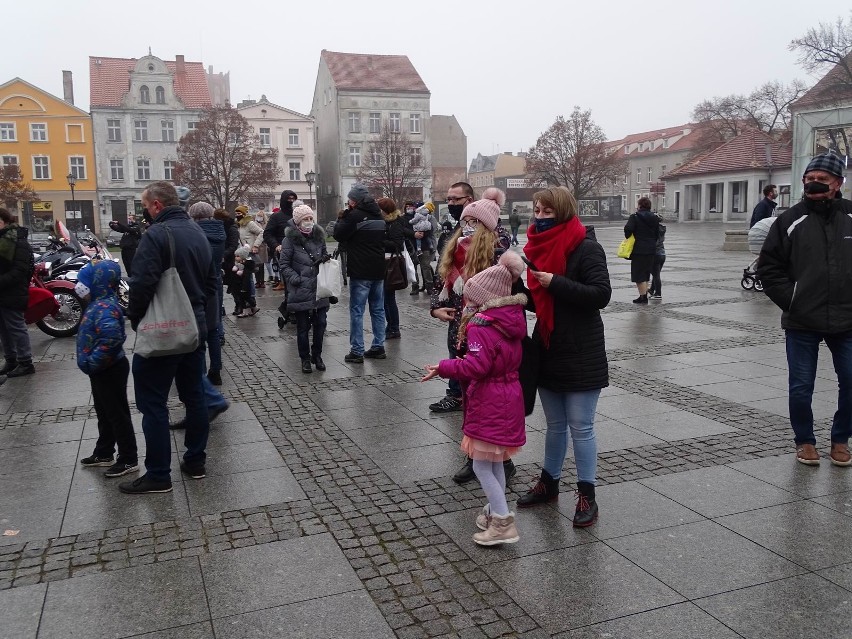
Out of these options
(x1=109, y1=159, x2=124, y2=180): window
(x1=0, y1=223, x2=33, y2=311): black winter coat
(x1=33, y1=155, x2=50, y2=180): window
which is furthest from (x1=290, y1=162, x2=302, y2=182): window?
(x1=0, y1=223, x2=33, y2=311): black winter coat

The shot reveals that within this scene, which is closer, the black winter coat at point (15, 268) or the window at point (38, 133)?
the black winter coat at point (15, 268)

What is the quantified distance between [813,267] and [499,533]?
2792 mm

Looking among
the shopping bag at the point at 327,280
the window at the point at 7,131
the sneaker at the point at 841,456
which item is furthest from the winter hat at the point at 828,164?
the window at the point at 7,131

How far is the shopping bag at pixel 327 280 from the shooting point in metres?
8.72

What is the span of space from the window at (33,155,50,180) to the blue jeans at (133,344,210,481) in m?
64.9

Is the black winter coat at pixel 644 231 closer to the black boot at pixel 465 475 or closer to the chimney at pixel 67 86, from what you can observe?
the black boot at pixel 465 475

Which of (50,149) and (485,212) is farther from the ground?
(50,149)

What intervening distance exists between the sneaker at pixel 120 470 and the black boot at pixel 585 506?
10.1 feet

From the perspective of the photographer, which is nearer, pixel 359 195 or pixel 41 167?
pixel 359 195

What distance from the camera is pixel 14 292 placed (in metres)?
8.77

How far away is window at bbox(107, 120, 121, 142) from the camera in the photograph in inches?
2518

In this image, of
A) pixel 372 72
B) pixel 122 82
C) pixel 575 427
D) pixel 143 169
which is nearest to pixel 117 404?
pixel 575 427

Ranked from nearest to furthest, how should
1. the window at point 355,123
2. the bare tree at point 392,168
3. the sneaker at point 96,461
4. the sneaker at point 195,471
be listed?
the sneaker at point 195,471 → the sneaker at point 96,461 → the bare tree at point 392,168 → the window at point 355,123

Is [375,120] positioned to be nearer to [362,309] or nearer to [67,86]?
[67,86]
